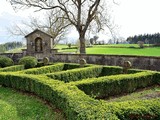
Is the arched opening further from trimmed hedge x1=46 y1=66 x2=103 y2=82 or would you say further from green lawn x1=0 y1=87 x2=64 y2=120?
green lawn x1=0 y1=87 x2=64 y2=120

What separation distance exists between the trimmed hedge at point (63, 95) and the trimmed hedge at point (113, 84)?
3.73 feet

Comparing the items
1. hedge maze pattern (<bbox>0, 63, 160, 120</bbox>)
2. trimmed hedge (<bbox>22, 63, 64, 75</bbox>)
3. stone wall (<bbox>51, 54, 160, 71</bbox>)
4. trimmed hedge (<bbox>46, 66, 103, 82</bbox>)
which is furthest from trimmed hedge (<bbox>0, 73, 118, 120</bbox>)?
stone wall (<bbox>51, 54, 160, 71</bbox>)

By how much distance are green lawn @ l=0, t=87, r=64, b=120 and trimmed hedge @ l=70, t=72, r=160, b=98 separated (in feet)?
5.40

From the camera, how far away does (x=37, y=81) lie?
11.0 meters

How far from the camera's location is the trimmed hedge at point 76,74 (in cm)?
1304

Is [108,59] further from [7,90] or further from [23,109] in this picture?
[23,109]

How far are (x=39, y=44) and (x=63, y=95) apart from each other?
14.7 meters

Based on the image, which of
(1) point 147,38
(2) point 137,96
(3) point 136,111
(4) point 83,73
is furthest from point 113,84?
(1) point 147,38

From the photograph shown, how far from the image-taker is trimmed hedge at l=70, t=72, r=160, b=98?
35.2 feet

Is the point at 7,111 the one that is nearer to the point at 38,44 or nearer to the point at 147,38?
the point at 38,44

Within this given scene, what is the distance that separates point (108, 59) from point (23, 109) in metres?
10.8

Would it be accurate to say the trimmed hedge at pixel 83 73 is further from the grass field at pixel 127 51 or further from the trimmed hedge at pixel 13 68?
the grass field at pixel 127 51

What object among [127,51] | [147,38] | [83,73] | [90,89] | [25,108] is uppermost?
[147,38]

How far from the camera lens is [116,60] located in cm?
1862
